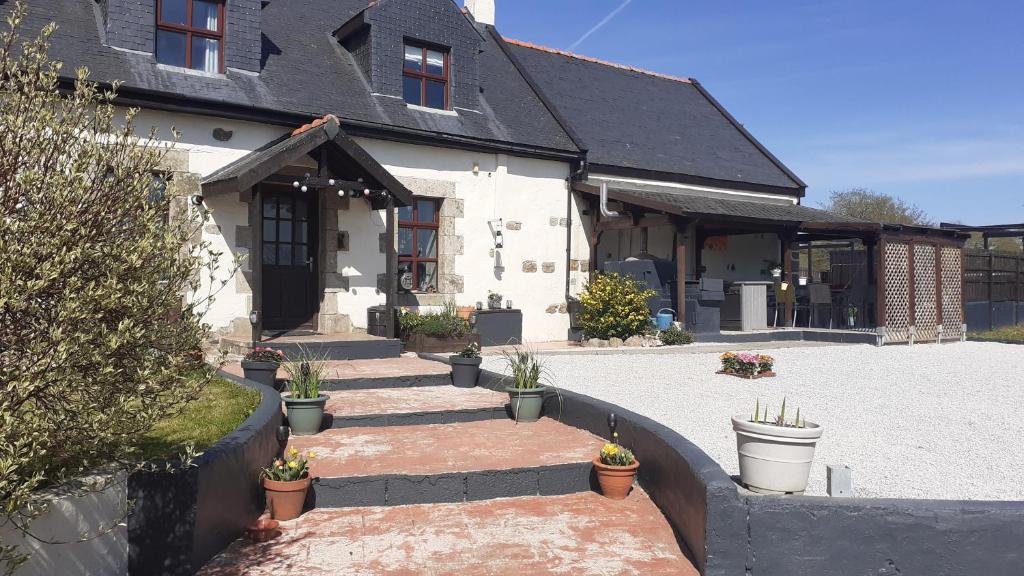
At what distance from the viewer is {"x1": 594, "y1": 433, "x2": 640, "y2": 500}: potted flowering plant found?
5.02 meters

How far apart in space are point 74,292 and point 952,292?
18.1m

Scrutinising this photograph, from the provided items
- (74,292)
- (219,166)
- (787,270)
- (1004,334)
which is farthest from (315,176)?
(1004,334)

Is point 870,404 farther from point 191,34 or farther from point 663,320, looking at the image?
point 191,34

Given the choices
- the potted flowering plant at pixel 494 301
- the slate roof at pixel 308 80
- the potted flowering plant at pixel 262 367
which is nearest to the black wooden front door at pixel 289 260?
the slate roof at pixel 308 80

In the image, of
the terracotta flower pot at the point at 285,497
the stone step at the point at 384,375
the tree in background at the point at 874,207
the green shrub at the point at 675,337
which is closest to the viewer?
the terracotta flower pot at the point at 285,497

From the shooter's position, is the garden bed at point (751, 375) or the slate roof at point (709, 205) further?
the slate roof at point (709, 205)

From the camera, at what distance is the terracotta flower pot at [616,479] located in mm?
5020

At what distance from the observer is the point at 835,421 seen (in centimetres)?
707

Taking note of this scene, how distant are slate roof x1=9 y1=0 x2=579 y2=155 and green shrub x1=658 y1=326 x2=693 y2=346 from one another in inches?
149

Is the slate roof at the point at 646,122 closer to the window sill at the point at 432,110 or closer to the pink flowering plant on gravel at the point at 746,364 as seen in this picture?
the window sill at the point at 432,110

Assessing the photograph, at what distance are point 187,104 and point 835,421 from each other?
8698mm

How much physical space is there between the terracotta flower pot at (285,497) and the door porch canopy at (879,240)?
9.84 metres

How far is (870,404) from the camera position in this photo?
8078mm

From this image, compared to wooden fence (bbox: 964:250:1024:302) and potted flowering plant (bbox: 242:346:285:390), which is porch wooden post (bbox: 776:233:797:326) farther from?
potted flowering plant (bbox: 242:346:285:390)
